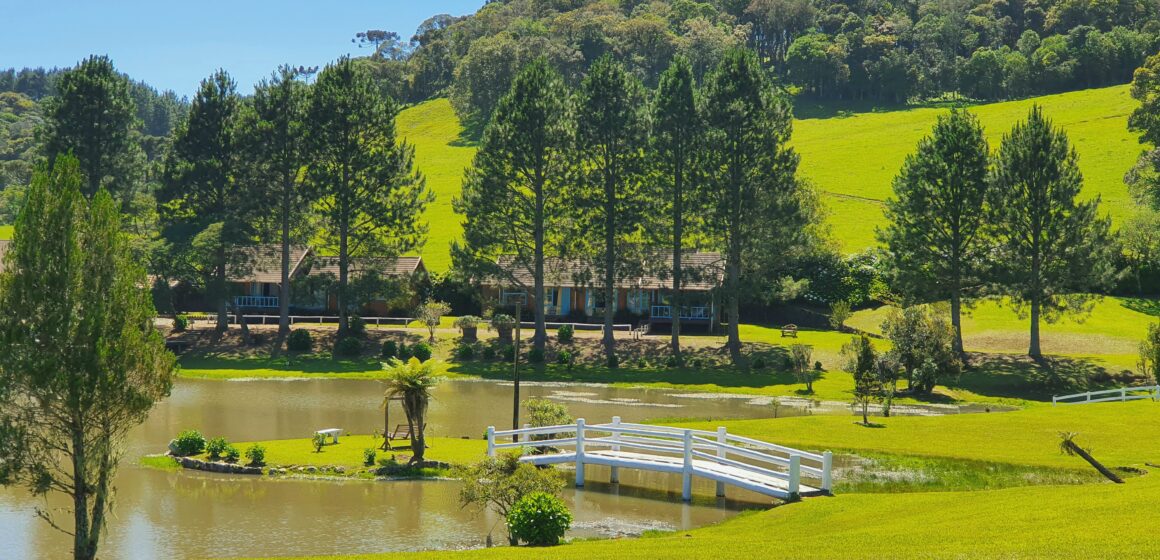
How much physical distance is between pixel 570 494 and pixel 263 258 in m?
57.9

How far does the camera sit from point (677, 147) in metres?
74.8

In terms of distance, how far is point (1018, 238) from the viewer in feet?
230

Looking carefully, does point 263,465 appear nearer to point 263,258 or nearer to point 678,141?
point 678,141

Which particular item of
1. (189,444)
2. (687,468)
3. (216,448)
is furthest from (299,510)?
(687,468)

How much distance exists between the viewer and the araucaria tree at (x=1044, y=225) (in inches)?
2697

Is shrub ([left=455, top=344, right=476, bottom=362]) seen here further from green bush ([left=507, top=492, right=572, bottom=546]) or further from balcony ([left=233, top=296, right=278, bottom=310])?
green bush ([left=507, top=492, right=572, bottom=546])

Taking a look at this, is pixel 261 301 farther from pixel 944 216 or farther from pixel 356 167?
pixel 944 216

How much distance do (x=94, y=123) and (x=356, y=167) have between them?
790 inches

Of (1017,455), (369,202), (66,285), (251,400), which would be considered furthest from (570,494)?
(369,202)

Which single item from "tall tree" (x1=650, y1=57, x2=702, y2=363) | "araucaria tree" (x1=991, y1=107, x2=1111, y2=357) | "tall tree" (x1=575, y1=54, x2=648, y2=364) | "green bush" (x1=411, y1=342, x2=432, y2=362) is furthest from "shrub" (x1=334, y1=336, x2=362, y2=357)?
"araucaria tree" (x1=991, y1=107, x2=1111, y2=357)

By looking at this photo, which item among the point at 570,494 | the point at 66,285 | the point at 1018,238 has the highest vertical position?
the point at 1018,238

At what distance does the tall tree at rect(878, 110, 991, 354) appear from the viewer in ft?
230

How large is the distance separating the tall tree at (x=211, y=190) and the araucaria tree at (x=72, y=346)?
5527 centimetres

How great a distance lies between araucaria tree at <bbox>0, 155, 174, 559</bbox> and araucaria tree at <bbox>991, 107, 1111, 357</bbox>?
57.0 m
